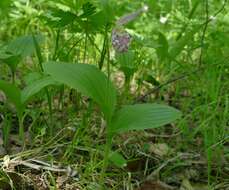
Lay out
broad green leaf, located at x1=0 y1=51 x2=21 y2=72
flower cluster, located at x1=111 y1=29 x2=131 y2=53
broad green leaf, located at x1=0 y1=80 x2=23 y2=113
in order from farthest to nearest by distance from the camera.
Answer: broad green leaf, located at x1=0 y1=51 x2=21 y2=72, broad green leaf, located at x1=0 y1=80 x2=23 y2=113, flower cluster, located at x1=111 y1=29 x2=131 y2=53

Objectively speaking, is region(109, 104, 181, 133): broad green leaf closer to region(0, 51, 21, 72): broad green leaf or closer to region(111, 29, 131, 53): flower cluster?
region(111, 29, 131, 53): flower cluster

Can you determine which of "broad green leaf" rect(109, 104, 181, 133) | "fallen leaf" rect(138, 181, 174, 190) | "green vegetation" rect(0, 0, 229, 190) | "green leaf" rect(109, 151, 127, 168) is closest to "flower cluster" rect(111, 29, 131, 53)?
"green vegetation" rect(0, 0, 229, 190)

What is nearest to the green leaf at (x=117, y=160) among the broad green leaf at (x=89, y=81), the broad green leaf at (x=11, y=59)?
the broad green leaf at (x=89, y=81)

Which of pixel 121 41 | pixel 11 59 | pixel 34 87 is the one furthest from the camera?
pixel 11 59

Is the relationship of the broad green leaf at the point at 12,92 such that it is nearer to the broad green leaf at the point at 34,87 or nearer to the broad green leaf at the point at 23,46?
the broad green leaf at the point at 34,87

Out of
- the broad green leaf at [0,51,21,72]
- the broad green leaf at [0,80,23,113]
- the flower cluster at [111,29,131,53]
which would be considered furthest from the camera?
the broad green leaf at [0,51,21,72]

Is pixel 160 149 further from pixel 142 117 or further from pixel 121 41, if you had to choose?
pixel 121 41

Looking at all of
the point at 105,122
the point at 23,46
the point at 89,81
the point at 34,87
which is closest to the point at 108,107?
the point at 89,81
